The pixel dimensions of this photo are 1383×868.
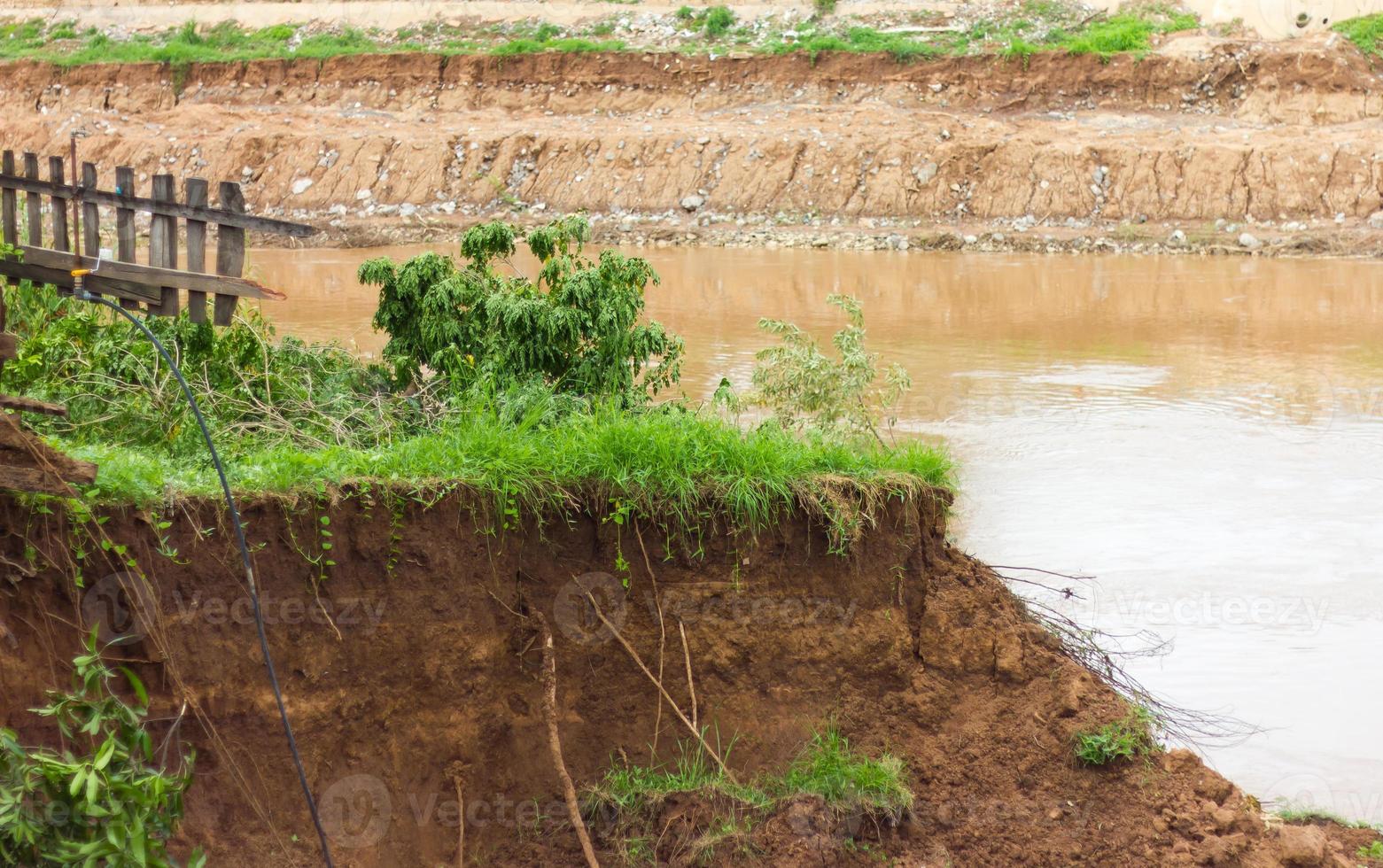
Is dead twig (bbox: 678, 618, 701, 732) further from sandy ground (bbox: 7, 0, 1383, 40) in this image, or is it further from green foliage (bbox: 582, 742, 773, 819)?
sandy ground (bbox: 7, 0, 1383, 40)

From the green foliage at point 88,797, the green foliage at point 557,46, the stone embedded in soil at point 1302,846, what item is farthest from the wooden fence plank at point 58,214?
the green foliage at point 557,46

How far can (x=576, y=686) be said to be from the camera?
5188 mm

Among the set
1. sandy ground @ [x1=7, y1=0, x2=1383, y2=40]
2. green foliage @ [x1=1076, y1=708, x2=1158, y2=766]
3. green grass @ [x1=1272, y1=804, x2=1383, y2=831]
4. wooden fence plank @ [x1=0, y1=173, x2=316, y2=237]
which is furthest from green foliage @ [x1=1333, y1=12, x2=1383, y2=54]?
wooden fence plank @ [x1=0, y1=173, x2=316, y2=237]

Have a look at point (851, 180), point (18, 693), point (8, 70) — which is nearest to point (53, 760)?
point (18, 693)

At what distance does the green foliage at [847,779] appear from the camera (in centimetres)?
501

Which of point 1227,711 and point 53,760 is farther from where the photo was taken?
point 1227,711

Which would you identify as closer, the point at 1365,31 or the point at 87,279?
the point at 87,279

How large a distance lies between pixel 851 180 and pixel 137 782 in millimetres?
21765

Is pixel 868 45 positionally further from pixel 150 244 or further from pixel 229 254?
pixel 150 244

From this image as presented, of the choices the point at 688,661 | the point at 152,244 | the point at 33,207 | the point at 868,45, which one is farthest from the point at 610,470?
the point at 868,45

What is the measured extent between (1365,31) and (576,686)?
88.6 feet

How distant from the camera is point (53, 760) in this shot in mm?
3725

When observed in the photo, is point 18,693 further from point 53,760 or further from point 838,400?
point 838,400

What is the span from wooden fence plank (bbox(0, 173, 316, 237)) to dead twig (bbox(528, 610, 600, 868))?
8.11 ft
